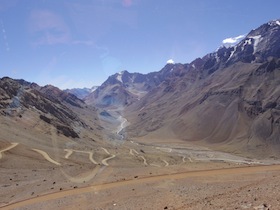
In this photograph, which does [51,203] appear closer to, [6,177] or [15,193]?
[15,193]

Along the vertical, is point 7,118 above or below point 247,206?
above

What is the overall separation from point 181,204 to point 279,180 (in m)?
6.52

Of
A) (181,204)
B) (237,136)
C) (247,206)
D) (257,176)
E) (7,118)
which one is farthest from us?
(237,136)

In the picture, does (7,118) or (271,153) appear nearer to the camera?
(7,118)

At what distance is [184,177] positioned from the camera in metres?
30.2

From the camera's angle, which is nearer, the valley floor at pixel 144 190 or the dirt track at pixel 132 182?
the valley floor at pixel 144 190

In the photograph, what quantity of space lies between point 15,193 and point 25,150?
36.0m

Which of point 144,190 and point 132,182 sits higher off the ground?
point 132,182

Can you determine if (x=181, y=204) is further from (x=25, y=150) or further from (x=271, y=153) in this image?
(x=271, y=153)

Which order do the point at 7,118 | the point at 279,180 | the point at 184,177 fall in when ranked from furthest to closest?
1. the point at 7,118
2. the point at 184,177
3. the point at 279,180

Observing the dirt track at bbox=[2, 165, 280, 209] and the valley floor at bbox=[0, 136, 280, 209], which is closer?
the valley floor at bbox=[0, 136, 280, 209]

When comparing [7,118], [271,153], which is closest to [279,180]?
[7,118]

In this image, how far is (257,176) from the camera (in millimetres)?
27406

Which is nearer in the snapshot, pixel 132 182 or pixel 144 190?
pixel 144 190
